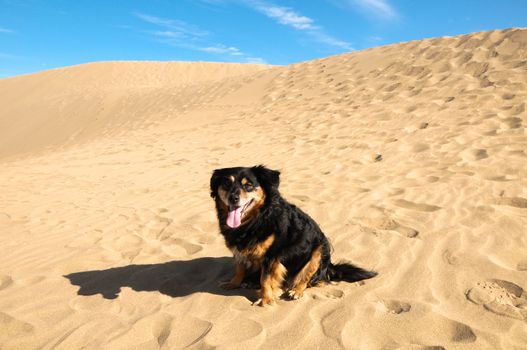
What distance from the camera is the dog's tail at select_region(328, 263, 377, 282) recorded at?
9.89 ft

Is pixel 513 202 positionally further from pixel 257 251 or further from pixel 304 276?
pixel 257 251

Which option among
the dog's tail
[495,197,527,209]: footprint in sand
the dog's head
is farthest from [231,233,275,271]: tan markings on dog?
[495,197,527,209]: footprint in sand

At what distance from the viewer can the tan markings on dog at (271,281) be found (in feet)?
9.23

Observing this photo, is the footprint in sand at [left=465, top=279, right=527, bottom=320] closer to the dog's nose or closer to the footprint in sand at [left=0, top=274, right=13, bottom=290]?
the dog's nose

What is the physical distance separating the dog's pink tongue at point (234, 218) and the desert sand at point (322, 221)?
22.8 inches

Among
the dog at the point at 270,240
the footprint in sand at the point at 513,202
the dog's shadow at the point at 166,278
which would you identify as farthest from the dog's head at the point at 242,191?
the footprint in sand at the point at 513,202

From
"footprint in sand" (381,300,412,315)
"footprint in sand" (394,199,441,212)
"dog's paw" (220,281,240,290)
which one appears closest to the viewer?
"footprint in sand" (381,300,412,315)

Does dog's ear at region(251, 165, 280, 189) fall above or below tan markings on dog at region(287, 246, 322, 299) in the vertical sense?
above

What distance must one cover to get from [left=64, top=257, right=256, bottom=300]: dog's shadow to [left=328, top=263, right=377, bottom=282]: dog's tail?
0.66 metres

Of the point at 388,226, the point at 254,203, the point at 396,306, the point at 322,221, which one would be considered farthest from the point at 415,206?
the point at 254,203

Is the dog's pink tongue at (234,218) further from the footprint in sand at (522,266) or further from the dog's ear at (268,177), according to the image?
the footprint in sand at (522,266)

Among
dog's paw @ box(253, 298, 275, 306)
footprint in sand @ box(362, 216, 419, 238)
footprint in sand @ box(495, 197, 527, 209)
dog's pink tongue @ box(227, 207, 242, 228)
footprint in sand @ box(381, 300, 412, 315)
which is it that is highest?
dog's pink tongue @ box(227, 207, 242, 228)

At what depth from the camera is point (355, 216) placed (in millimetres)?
4504

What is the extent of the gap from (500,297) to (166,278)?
2.60 meters
